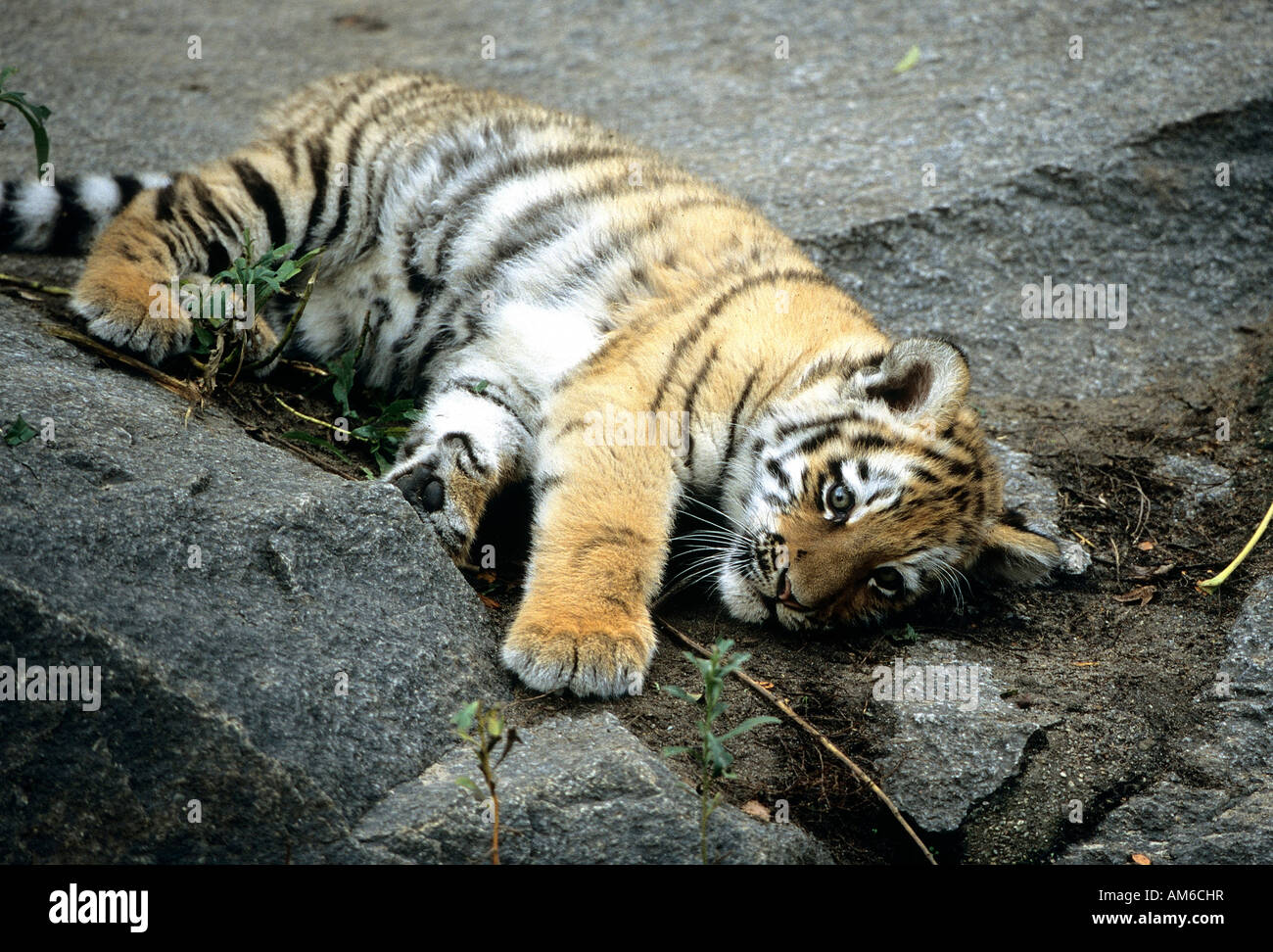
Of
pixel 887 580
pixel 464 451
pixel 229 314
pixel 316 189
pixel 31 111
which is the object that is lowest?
pixel 887 580

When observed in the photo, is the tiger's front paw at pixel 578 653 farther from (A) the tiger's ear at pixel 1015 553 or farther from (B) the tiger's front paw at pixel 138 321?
(B) the tiger's front paw at pixel 138 321

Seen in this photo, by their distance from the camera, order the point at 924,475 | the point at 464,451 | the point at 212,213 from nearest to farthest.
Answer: the point at 924,475 → the point at 464,451 → the point at 212,213

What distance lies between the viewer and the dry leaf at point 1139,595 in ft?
10.1

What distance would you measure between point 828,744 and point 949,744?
28cm

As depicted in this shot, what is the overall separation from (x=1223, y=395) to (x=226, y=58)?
519 centimetres

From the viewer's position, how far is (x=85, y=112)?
5.11 metres

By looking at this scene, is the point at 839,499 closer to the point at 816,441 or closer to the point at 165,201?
the point at 816,441

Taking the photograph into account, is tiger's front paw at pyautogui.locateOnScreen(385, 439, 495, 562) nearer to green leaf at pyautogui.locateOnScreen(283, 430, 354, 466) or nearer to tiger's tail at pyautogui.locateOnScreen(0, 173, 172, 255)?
green leaf at pyautogui.locateOnScreen(283, 430, 354, 466)

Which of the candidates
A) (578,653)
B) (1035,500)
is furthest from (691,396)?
(1035,500)

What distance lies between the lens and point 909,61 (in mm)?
5684

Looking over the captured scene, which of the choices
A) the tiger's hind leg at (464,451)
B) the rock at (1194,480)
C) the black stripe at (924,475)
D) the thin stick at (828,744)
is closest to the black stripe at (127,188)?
the tiger's hind leg at (464,451)

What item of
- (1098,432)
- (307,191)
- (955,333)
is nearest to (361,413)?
(307,191)
